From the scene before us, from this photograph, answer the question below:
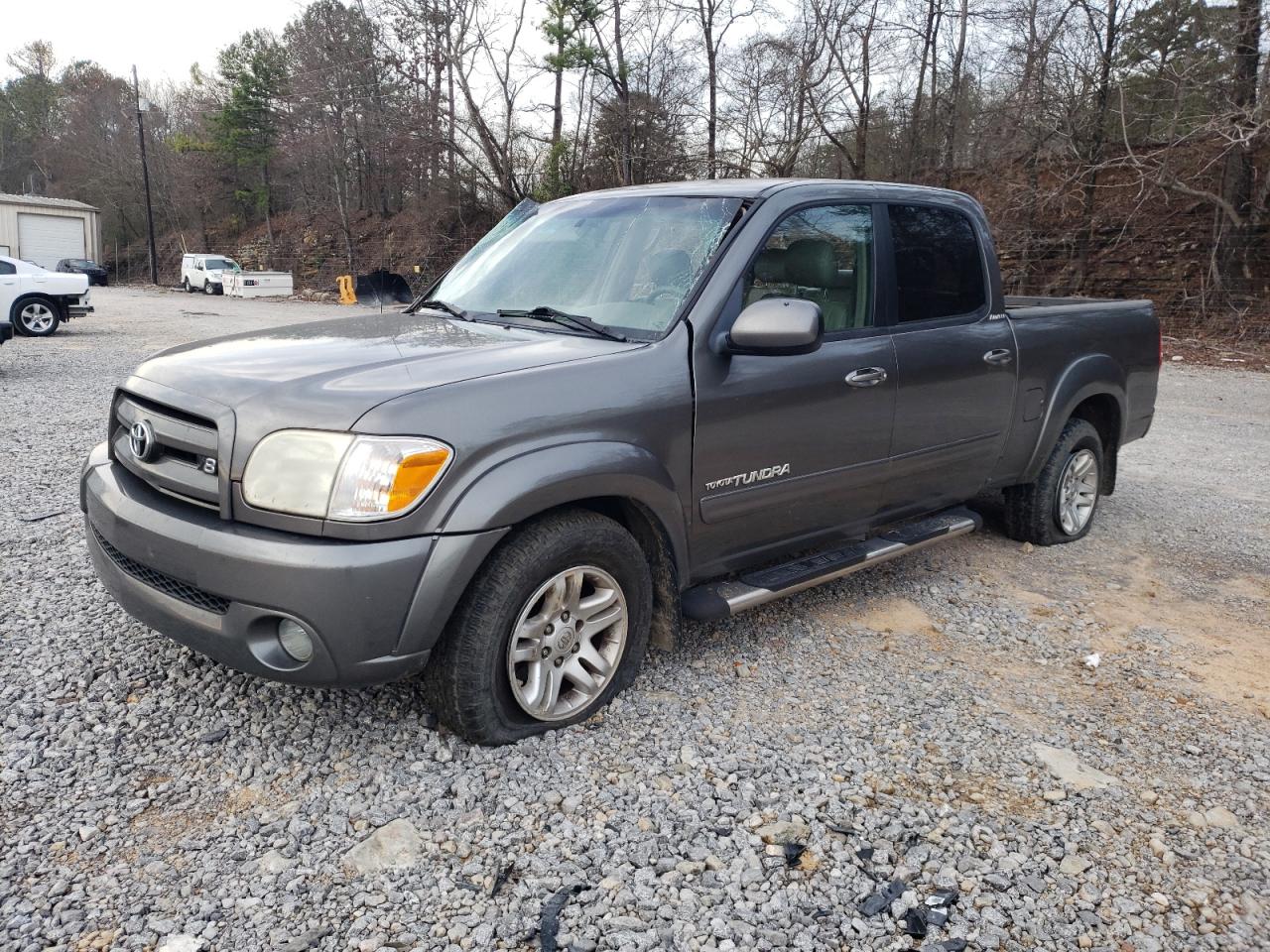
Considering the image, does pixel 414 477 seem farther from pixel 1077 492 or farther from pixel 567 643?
pixel 1077 492

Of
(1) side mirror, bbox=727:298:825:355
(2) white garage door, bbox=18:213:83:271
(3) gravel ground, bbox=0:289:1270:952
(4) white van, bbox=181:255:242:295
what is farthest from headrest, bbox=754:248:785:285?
(2) white garage door, bbox=18:213:83:271

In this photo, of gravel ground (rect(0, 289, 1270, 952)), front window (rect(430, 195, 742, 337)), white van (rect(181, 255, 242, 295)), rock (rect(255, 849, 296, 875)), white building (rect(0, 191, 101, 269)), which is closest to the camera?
gravel ground (rect(0, 289, 1270, 952))

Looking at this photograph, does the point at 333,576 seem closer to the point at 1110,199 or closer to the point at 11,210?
the point at 1110,199

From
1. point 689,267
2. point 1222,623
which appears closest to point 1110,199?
point 1222,623

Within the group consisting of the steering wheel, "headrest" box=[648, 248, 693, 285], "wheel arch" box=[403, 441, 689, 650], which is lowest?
"wheel arch" box=[403, 441, 689, 650]

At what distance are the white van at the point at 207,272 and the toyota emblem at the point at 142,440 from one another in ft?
132

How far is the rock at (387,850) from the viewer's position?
2502mm

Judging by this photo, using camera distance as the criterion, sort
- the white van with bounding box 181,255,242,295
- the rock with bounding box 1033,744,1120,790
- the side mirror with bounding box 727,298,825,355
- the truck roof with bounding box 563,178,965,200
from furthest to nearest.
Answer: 1. the white van with bounding box 181,255,242,295
2. the truck roof with bounding box 563,178,965,200
3. the side mirror with bounding box 727,298,825,355
4. the rock with bounding box 1033,744,1120,790

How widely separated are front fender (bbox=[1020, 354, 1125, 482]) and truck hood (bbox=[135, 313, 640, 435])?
111 inches

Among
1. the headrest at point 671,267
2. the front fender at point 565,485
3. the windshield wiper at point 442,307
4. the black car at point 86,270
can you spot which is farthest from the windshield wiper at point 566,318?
the black car at point 86,270

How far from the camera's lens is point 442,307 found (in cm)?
411

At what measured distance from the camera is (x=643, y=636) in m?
3.35

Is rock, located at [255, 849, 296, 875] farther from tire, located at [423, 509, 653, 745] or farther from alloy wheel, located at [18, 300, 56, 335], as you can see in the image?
alloy wheel, located at [18, 300, 56, 335]

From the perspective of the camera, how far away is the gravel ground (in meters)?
2.33
